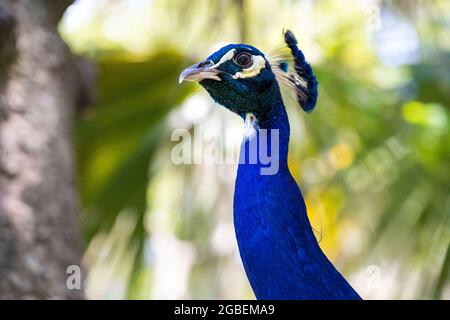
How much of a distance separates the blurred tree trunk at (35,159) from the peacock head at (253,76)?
98 cm

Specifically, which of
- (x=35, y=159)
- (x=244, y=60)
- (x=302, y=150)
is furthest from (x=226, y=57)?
(x=302, y=150)

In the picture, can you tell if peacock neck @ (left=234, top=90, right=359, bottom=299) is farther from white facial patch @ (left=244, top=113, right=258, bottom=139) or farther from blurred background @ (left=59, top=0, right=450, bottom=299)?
blurred background @ (left=59, top=0, right=450, bottom=299)

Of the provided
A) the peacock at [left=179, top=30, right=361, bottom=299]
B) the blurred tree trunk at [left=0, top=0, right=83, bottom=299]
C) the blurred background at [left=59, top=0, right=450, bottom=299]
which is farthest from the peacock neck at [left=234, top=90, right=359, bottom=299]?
the blurred background at [left=59, top=0, right=450, bottom=299]

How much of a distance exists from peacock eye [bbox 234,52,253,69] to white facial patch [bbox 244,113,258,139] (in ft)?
0.35

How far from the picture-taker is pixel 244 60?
63.3 inches

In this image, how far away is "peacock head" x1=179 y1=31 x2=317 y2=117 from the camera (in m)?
1.60

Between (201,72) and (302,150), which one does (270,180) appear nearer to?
(201,72)

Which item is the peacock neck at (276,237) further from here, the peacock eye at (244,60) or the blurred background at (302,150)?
the blurred background at (302,150)

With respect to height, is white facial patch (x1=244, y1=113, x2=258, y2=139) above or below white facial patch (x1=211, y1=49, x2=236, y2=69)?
below

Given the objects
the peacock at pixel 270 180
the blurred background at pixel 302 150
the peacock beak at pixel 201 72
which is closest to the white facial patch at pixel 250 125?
the peacock at pixel 270 180

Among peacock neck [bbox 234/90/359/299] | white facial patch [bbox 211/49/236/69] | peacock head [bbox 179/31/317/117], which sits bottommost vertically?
peacock neck [bbox 234/90/359/299]
